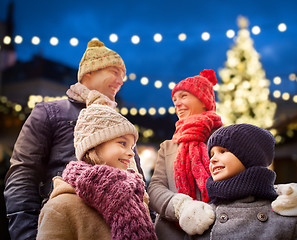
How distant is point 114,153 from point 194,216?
1.74ft

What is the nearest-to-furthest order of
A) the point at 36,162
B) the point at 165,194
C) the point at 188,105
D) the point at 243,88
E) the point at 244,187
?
the point at 244,187
the point at 165,194
the point at 36,162
the point at 188,105
the point at 243,88

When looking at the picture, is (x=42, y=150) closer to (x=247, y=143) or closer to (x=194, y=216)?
(x=194, y=216)

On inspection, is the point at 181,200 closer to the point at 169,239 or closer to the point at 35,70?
the point at 169,239

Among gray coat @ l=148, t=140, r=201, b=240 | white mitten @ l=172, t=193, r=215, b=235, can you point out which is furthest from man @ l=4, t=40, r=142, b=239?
white mitten @ l=172, t=193, r=215, b=235

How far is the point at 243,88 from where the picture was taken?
414 inches

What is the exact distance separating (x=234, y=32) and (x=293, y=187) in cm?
328

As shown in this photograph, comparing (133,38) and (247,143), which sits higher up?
(133,38)

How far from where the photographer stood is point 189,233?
6.02 ft

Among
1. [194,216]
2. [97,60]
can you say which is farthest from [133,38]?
[194,216]

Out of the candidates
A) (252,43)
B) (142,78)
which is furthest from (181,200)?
(252,43)

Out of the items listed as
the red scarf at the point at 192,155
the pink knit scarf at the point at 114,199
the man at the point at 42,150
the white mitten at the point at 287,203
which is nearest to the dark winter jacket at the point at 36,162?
the man at the point at 42,150

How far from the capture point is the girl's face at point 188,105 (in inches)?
97.3

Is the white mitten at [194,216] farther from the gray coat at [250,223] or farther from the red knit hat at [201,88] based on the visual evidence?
the red knit hat at [201,88]

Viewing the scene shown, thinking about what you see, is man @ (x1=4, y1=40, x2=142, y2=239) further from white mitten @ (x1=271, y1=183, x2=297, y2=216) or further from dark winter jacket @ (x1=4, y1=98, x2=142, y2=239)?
white mitten @ (x1=271, y1=183, x2=297, y2=216)
